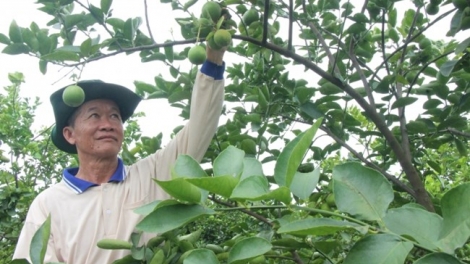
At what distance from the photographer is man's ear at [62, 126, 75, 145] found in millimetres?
2288

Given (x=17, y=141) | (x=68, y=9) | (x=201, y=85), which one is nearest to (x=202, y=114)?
(x=201, y=85)

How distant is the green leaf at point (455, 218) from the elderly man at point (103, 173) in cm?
127

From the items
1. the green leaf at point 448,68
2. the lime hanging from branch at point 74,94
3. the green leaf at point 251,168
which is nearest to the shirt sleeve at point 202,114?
the lime hanging from branch at point 74,94

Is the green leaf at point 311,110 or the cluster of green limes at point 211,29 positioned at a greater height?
the cluster of green limes at point 211,29

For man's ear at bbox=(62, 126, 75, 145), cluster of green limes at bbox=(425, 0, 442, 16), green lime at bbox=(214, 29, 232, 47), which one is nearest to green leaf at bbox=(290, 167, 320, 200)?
green lime at bbox=(214, 29, 232, 47)

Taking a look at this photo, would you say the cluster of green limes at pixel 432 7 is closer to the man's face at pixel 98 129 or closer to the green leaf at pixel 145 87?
the green leaf at pixel 145 87

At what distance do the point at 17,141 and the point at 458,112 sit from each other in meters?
2.79

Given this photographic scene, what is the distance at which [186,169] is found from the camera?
825mm

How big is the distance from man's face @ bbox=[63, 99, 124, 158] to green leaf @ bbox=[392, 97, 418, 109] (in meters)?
0.97

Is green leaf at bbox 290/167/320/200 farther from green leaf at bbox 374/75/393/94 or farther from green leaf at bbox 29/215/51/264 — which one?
green leaf at bbox 374/75/393/94

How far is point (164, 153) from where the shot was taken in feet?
6.91

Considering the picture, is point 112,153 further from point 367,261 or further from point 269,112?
point 367,261

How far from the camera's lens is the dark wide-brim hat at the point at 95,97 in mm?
2168

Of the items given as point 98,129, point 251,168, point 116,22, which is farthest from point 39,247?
point 98,129
